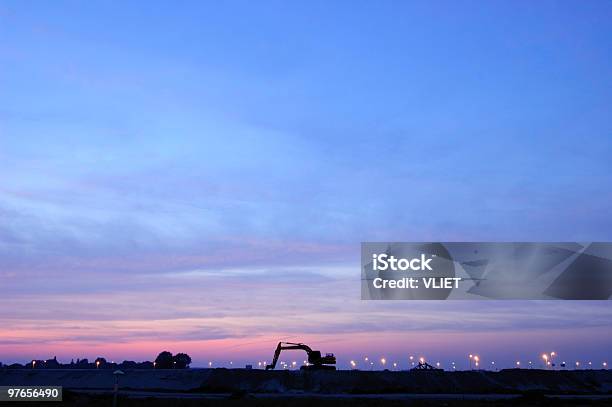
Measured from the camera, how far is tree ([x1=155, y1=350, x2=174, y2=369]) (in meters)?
166

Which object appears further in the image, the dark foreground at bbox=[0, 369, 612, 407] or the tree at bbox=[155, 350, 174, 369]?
the tree at bbox=[155, 350, 174, 369]

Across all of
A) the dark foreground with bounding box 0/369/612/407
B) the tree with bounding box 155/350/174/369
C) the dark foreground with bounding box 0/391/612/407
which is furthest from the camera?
the tree with bounding box 155/350/174/369

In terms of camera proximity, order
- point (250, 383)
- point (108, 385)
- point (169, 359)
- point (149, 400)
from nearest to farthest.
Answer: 1. point (149, 400)
2. point (250, 383)
3. point (108, 385)
4. point (169, 359)

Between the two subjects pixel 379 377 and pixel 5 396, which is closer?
pixel 5 396

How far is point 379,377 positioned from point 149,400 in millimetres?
29795

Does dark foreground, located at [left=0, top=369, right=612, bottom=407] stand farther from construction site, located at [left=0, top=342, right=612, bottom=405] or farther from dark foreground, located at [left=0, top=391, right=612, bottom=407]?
dark foreground, located at [left=0, top=391, right=612, bottom=407]

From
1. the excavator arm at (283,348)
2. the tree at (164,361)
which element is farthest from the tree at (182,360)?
the excavator arm at (283,348)

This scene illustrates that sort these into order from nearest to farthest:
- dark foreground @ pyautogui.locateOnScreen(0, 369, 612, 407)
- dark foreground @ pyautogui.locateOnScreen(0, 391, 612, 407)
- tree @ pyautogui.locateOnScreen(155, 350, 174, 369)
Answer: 1. dark foreground @ pyautogui.locateOnScreen(0, 391, 612, 407)
2. dark foreground @ pyautogui.locateOnScreen(0, 369, 612, 407)
3. tree @ pyautogui.locateOnScreen(155, 350, 174, 369)

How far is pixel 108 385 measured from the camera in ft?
250

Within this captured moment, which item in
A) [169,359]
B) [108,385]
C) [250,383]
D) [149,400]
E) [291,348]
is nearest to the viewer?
[149,400]

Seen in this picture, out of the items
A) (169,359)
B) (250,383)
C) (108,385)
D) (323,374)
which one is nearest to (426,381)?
(323,374)

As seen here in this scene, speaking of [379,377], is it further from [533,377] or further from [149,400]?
[149,400]

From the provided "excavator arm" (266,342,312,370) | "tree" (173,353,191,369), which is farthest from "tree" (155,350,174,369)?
"excavator arm" (266,342,312,370)

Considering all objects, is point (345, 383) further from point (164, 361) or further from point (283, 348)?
point (164, 361)
